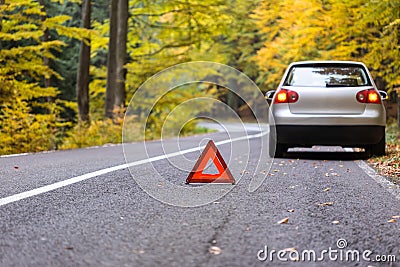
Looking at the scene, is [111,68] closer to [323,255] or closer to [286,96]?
[286,96]

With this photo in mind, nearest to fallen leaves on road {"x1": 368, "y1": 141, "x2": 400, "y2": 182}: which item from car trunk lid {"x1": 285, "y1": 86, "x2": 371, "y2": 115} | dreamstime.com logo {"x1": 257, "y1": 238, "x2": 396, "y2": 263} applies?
car trunk lid {"x1": 285, "y1": 86, "x2": 371, "y2": 115}

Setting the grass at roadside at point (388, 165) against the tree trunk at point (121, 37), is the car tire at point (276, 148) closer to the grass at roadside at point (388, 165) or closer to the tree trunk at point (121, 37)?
the grass at roadside at point (388, 165)

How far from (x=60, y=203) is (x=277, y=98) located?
562 centimetres

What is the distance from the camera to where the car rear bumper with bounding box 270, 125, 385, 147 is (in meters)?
10.0

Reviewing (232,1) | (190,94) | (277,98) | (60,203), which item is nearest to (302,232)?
(60,203)

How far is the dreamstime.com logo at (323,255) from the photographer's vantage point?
3643mm

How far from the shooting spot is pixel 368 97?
10.1 m

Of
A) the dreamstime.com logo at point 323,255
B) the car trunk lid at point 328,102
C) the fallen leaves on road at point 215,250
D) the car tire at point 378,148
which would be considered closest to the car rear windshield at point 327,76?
the car trunk lid at point 328,102

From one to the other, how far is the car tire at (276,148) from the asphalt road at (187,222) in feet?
8.04

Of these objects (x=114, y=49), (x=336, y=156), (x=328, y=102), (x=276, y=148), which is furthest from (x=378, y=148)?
(x=114, y=49)

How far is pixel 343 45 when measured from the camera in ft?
71.0

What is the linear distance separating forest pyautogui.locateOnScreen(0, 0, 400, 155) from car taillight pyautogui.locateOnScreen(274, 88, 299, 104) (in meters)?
4.40

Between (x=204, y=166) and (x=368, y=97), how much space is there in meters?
4.24

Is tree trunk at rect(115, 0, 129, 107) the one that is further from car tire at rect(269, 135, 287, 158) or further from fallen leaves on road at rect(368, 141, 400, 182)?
fallen leaves on road at rect(368, 141, 400, 182)
